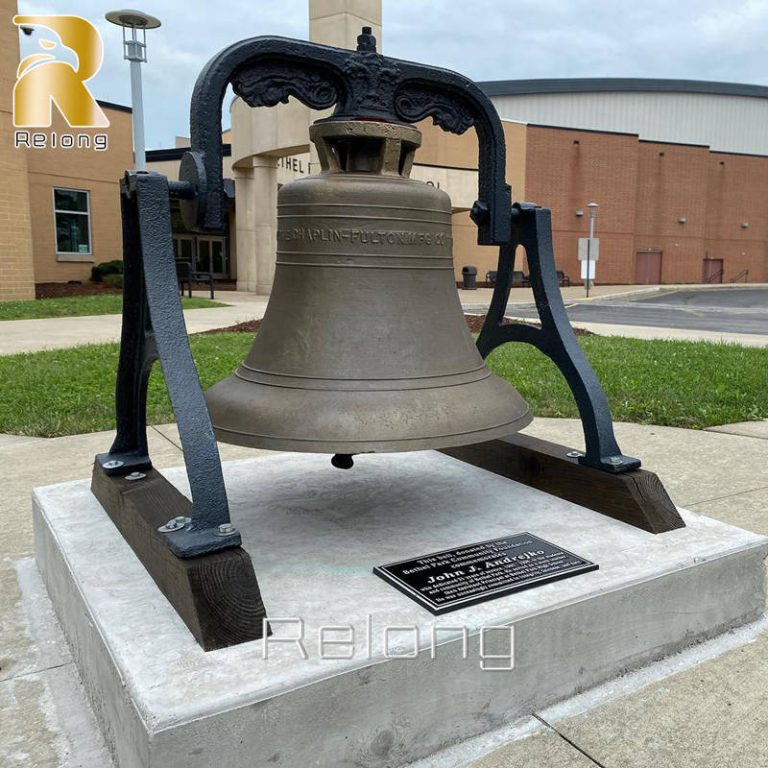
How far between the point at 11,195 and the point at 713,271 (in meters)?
37.7

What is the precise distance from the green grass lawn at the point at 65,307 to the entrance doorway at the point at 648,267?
2867 cm

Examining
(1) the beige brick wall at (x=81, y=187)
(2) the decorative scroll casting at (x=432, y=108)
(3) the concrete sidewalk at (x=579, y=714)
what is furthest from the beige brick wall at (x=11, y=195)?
(2) the decorative scroll casting at (x=432, y=108)

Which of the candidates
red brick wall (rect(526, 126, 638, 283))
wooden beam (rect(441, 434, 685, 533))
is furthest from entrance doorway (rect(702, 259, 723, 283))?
wooden beam (rect(441, 434, 685, 533))

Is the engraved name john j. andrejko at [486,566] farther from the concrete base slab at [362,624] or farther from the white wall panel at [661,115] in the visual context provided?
the white wall panel at [661,115]

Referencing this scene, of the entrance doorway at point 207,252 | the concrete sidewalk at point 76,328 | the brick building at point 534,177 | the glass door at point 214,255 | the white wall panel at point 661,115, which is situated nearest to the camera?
the concrete sidewalk at point 76,328

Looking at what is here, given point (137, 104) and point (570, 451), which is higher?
point (137, 104)

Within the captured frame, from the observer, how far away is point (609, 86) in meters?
47.7

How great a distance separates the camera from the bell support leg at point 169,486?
1.97 meters

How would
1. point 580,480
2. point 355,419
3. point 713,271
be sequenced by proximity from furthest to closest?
point 713,271, point 580,480, point 355,419

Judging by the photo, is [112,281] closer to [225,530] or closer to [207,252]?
[207,252]

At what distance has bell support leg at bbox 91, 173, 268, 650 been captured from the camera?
197cm

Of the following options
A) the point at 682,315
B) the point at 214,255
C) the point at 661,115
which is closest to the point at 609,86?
the point at 661,115

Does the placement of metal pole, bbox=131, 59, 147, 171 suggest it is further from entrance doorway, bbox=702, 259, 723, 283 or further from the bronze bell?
entrance doorway, bbox=702, 259, 723, 283

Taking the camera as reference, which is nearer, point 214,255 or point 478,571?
point 478,571
